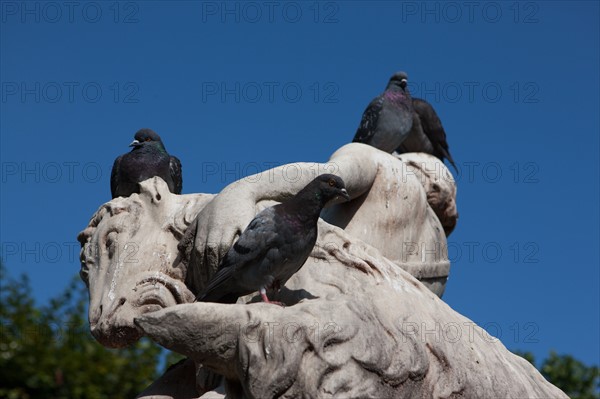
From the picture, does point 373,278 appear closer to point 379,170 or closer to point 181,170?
point 379,170

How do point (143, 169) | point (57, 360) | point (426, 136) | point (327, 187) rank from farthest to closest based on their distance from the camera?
point (57, 360) < point (426, 136) < point (143, 169) < point (327, 187)

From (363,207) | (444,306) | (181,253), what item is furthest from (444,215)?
(181,253)

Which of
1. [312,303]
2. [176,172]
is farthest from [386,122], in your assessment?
[312,303]

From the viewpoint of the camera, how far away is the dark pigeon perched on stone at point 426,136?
8242 mm

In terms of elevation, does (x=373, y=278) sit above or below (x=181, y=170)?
below

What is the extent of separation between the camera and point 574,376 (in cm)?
1519

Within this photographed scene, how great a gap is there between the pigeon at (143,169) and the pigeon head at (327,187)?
73.6 inches

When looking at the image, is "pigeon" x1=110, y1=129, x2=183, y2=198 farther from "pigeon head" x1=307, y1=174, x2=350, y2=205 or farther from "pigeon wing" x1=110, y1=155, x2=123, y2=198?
"pigeon head" x1=307, y1=174, x2=350, y2=205

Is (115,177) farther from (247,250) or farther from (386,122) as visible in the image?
(247,250)

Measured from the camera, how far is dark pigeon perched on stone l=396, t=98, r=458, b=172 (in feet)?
27.0

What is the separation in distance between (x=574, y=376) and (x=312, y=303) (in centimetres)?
1143

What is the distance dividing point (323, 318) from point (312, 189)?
0.74m

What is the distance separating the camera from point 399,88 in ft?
29.2

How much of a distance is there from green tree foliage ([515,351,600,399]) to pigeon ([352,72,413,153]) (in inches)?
296
